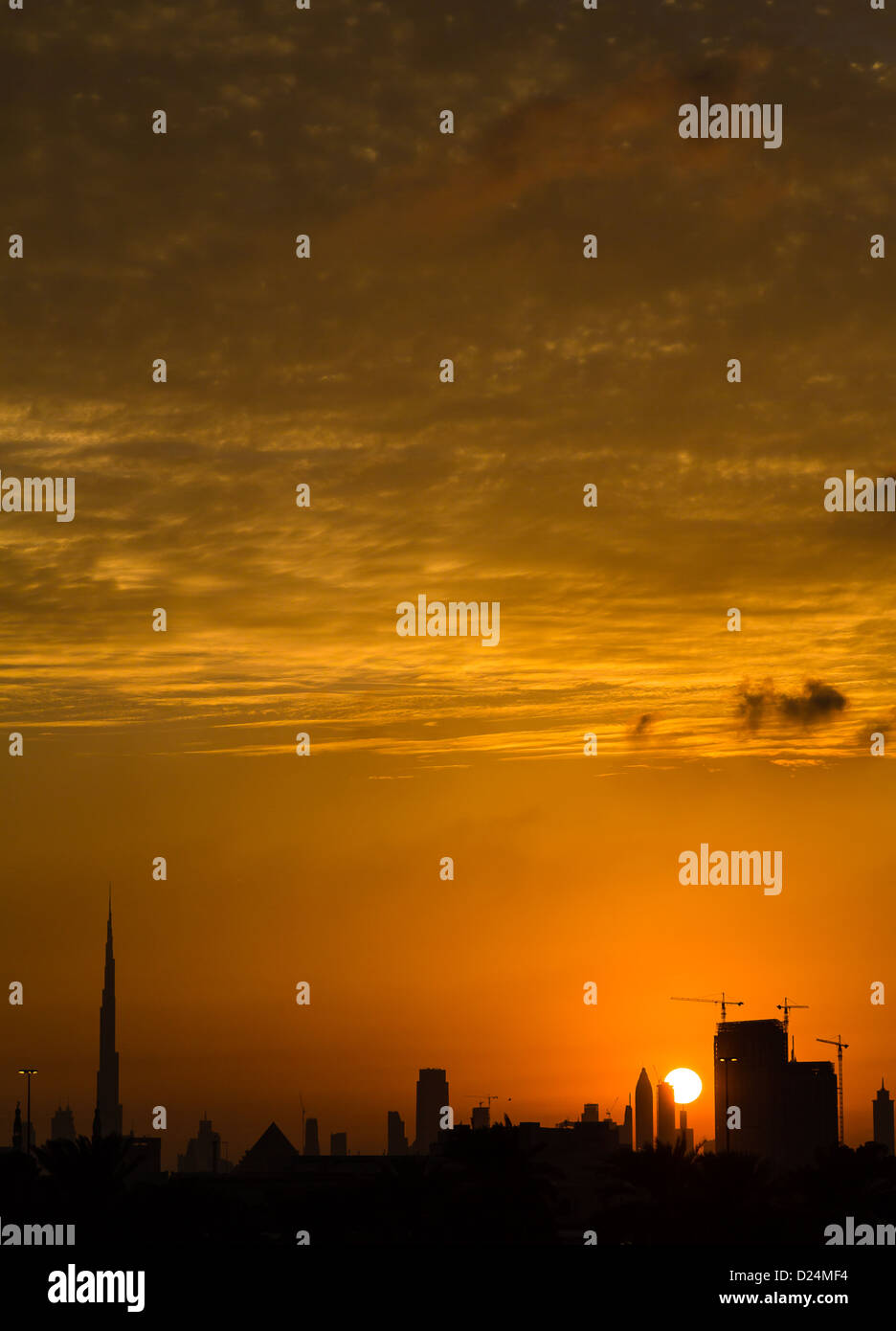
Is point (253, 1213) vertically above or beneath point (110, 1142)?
beneath
